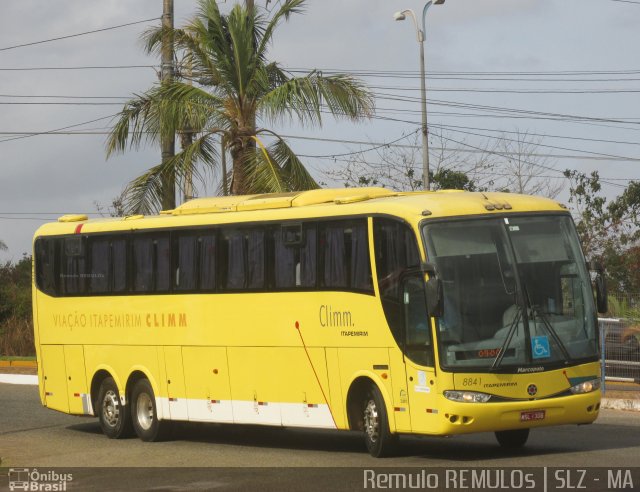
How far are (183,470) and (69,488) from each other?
5.46 ft

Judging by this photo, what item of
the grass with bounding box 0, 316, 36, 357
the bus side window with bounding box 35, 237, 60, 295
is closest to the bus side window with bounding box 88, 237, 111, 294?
the bus side window with bounding box 35, 237, 60, 295

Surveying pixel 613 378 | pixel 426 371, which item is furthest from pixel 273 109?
pixel 426 371

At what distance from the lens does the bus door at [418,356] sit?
14531 mm

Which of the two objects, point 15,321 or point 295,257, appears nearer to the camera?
point 295,257

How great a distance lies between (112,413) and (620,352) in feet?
31.9

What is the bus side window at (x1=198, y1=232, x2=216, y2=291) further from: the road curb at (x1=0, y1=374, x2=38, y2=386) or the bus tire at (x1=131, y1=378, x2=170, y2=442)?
the road curb at (x1=0, y1=374, x2=38, y2=386)

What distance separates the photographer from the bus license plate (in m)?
14.5


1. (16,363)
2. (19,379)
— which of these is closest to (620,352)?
(19,379)

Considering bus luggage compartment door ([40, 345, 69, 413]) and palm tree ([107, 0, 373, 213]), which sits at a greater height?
palm tree ([107, 0, 373, 213])

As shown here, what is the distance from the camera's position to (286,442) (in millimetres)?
18391

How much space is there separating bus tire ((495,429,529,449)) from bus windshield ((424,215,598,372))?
1.45 m

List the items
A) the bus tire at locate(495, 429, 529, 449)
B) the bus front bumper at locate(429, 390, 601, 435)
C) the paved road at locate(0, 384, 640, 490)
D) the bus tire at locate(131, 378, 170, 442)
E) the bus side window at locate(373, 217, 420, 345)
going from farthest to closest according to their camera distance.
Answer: the bus tire at locate(131, 378, 170, 442) < the bus tire at locate(495, 429, 529, 449) < the bus side window at locate(373, 217, 420, 345) < the bus front bumper at locate(429, 390, 601, 435) < the paved road at locate(0, 384, 640, 490)

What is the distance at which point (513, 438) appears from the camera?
16016 mm

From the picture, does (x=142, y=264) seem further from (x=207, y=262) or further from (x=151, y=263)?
(x=207, y=262)
